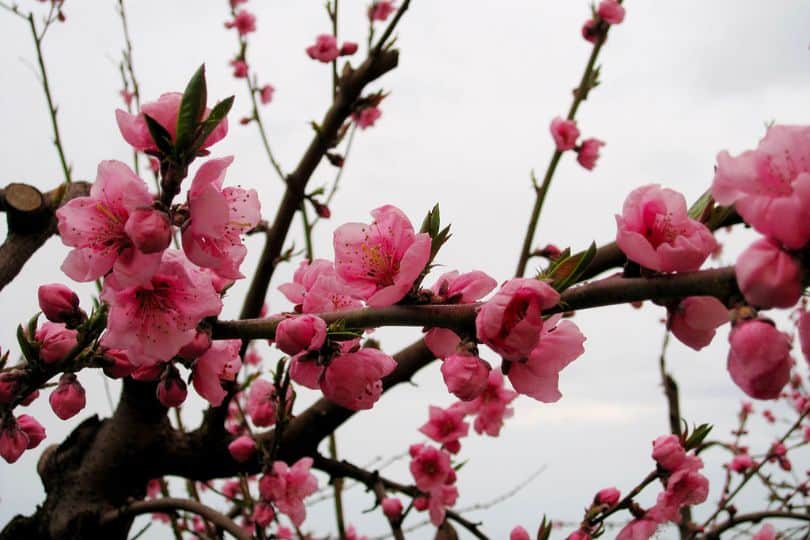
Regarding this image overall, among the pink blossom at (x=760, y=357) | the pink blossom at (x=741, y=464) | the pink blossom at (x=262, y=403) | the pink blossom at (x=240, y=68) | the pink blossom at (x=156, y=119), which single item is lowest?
the pink blossom at (x=760, y=357)

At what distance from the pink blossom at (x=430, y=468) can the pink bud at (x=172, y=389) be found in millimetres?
1777

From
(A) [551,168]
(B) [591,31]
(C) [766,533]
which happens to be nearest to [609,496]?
(C) [766,533]

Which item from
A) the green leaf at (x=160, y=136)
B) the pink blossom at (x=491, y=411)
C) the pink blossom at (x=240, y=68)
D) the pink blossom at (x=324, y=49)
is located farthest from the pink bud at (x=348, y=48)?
the green leaf at (x=160, y=136)

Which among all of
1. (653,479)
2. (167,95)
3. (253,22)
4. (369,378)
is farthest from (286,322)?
(253,22)

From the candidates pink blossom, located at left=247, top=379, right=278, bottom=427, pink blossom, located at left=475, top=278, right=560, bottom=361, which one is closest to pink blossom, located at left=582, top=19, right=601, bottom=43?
pink blossom, located at left=247, top=379, right=278, bottom=427

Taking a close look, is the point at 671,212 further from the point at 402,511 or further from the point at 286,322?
the point at 402,511

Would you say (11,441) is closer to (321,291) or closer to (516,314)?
(321,291)

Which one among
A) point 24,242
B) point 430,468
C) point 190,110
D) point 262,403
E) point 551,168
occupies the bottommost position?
point 190,110

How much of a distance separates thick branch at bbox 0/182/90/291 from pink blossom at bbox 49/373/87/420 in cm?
125

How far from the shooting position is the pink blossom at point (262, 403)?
216 centimetres

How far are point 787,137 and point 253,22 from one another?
499cm

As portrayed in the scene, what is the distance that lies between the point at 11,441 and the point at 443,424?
6.54 ft

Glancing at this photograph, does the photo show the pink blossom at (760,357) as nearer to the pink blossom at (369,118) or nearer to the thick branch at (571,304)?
the thick branch at (571,304)

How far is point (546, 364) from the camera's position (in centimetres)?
100
